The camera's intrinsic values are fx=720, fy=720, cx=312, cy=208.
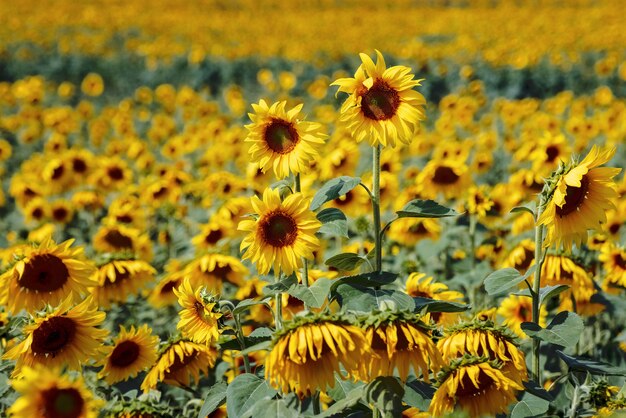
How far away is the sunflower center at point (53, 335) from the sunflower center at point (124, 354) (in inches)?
11.2

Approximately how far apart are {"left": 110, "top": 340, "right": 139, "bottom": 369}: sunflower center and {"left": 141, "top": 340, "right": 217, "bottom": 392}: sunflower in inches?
3.1

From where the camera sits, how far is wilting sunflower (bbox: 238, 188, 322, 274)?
1.84m

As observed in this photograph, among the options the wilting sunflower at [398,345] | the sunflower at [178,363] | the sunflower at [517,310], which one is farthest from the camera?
the sunflower at [517,310]

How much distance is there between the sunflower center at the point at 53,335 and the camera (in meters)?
1.99

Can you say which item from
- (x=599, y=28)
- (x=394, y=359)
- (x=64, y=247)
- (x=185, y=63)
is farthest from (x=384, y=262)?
(x=599, y=28)

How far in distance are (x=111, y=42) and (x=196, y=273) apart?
46.7 feet

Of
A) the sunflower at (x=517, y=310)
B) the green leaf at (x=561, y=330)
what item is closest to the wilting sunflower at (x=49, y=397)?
the green leaf at (x=561, y=330)

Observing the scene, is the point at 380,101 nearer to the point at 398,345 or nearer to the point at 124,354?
the point at 398,345

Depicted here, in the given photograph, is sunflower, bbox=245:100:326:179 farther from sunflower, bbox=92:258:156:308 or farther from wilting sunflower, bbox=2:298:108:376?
sunflower, bbox=92:258:156:308

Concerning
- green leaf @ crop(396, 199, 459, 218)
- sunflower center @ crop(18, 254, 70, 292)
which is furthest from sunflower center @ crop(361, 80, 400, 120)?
sunflower center @ crop(18, 254, 70, 292)

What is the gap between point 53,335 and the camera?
2.02 metres

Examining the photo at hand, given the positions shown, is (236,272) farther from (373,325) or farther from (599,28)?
(599,28)

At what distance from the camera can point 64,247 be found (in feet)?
7.59

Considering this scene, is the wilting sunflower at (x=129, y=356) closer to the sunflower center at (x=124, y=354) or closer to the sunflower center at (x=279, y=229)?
the sunflower center at (x=124, y=354)
